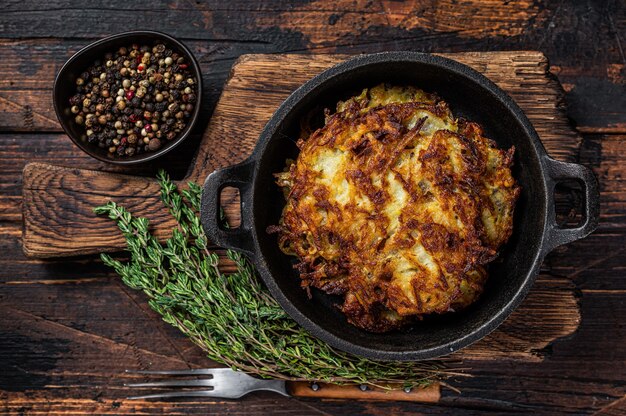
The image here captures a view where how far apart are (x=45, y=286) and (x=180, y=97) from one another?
4.59 ft

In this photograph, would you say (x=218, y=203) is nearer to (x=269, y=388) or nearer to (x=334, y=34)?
(x=269, y=388)

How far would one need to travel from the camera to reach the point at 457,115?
3.31 meters

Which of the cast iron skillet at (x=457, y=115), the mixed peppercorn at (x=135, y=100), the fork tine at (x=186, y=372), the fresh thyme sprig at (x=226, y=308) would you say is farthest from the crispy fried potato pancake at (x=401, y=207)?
the fork tine at (x=186, y=372)

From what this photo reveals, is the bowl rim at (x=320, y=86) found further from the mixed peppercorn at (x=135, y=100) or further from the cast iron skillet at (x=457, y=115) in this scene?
the mixed peppercorn at (x=135, y=100)

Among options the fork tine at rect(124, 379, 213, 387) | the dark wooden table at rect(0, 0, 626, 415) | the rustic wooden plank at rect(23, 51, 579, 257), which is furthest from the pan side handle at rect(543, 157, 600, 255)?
the fork tine at rect(124, 379, 213, 387)

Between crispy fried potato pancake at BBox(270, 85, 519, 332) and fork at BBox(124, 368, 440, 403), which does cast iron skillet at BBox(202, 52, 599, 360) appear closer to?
crispy fried potato pancake at BBox(270, 85, 519, 332)

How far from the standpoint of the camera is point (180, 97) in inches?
143

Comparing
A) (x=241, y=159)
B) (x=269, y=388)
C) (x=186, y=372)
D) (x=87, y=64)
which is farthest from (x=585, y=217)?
(x=87, y=64)

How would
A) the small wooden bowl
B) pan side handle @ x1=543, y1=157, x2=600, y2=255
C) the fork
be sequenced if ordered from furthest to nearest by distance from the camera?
the fork → the small wooden bowl → pan side handle @ x1=543, y1=157, x2=600, y2=255

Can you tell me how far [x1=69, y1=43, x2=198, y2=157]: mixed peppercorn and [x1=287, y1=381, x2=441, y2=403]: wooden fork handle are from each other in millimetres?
1610

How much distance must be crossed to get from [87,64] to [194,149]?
0.76m

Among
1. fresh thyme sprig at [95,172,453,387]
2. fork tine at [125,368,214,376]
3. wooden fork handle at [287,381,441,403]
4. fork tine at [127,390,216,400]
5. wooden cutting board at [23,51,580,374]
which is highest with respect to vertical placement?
wooden cutting board at [23,51,580,374]

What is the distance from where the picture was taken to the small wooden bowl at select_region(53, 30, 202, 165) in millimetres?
3555

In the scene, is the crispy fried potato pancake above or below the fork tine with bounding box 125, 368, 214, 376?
above
